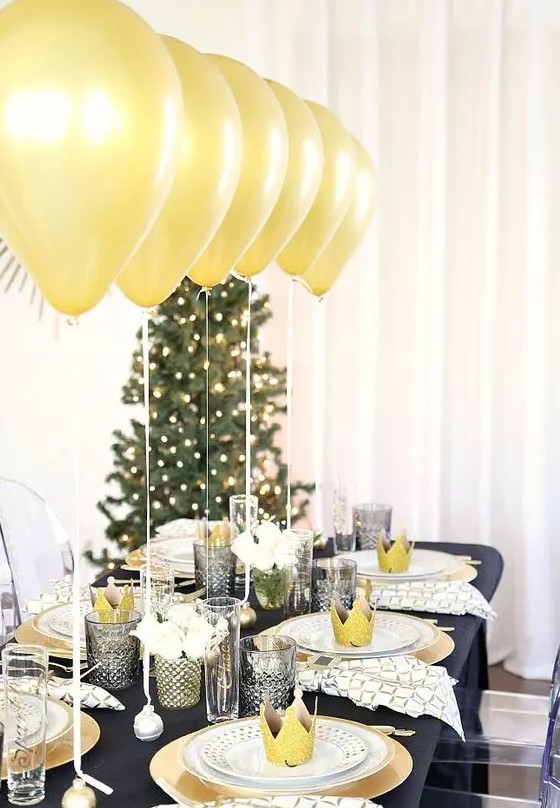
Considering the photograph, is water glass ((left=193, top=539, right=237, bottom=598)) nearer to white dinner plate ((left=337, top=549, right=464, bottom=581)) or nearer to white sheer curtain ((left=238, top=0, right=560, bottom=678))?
white dinner plate ((left=337, top=549, right=464, bottom=581))

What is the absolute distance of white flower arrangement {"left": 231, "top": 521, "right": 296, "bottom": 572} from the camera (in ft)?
6.83

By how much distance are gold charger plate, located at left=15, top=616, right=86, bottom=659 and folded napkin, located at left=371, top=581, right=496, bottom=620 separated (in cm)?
66

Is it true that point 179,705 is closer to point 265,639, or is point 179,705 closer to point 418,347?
point 265,639

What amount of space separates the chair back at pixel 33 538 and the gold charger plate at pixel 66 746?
125cm

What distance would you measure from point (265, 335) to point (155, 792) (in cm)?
321

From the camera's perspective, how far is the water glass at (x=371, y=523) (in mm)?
2723

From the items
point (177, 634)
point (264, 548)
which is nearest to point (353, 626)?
point (264, 548)

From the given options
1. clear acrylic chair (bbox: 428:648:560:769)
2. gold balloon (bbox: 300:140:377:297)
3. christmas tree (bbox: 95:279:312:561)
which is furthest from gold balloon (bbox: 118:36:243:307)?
christmas tree (bbox: 95:279:312:561)

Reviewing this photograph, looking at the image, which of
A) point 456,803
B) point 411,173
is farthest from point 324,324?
point 456,803

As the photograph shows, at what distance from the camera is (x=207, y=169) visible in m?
1.70

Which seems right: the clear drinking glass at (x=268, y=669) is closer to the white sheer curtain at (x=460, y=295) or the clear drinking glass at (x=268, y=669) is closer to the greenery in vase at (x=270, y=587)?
the greenery in vase at (x=270, y=587)

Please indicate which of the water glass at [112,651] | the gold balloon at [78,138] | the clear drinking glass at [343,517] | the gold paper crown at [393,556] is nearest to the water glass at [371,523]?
the clear drinking glass at [343,517]

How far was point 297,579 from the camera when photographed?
2.11m

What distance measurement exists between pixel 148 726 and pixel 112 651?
21 centimetres
